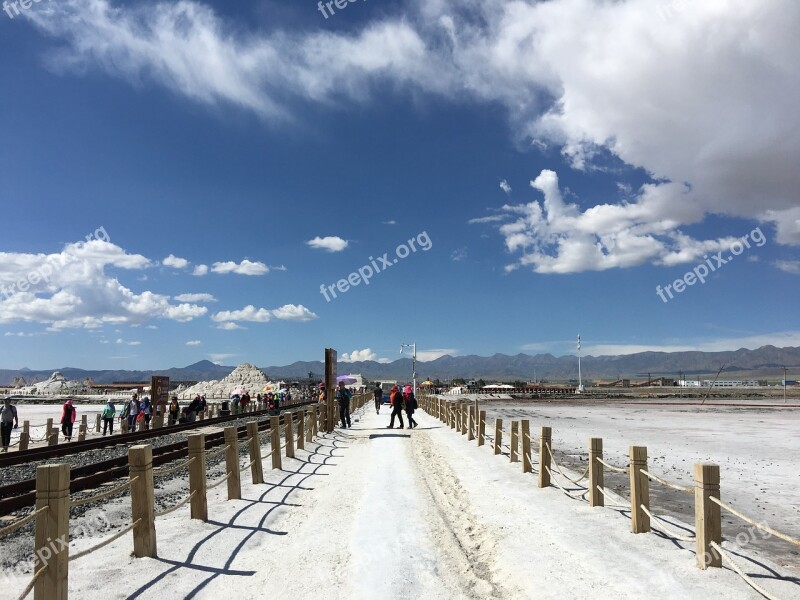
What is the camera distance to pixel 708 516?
575 centimetres

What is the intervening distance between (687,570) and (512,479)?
5819mm

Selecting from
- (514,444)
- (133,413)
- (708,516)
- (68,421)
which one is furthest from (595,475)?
(133,413)

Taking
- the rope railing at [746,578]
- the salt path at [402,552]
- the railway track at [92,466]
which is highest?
the rope railing at [746,578]

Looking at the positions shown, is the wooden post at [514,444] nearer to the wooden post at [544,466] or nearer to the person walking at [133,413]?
the wooden post at [544,466]

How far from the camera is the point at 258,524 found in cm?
803

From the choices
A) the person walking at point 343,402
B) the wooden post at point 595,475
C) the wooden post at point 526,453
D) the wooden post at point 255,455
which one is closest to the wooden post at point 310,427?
the person walking at point 343,402

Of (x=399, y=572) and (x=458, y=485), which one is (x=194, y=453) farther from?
(x=458, y=485)

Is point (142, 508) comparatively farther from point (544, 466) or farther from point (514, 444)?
point (514, 444)

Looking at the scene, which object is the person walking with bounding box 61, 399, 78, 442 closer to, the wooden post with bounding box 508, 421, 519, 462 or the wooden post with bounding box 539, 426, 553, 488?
the wooden post with bounding box 508, 421, 519, 462

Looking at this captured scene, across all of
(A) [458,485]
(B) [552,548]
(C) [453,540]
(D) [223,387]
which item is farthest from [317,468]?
(D) [223,387]

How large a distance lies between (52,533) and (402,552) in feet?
11.6

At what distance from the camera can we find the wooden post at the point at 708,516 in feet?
18.9

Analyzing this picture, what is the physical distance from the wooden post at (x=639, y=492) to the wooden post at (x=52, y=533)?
603 cm

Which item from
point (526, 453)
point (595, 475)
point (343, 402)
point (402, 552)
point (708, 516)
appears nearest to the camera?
point (708, 516)
